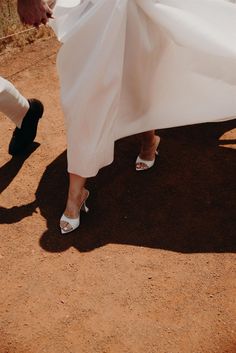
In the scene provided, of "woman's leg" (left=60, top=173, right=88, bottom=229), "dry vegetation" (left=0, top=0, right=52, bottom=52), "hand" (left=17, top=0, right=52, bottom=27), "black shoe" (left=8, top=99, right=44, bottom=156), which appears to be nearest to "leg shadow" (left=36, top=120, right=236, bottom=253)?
"woman's leg" (left=60, top=173, right=88, bottom=229)

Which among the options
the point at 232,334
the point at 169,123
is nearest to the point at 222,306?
the point at 232,334

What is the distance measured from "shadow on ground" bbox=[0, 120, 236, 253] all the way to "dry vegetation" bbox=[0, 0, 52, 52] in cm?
214

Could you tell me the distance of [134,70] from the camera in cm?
303

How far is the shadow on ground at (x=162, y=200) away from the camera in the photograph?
127 inches

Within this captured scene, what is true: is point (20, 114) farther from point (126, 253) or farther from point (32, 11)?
point (126, 253)

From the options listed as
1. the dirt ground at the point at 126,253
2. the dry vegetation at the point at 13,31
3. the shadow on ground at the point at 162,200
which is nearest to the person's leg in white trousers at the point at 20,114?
the dirt ground at the point at 126,253

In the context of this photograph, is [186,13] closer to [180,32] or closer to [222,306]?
[180,32]

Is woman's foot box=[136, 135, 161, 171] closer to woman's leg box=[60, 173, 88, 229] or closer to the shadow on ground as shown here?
the shadow on ground

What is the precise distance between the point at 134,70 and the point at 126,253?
1.16 m

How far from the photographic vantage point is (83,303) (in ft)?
9.39

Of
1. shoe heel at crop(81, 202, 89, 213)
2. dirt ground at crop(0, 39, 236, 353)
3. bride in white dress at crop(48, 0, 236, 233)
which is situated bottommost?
dirt ground at crop(0, 39, 236, 353)

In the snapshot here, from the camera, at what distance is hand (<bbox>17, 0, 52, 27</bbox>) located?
110 inches

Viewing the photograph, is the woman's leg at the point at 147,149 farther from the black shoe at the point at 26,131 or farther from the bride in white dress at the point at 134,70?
the black shoe at the point at 26,131

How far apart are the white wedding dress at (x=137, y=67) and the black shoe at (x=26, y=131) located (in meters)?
0.94
